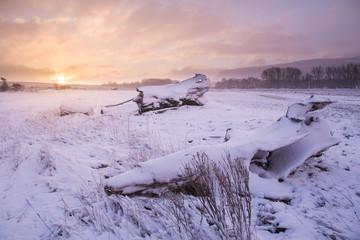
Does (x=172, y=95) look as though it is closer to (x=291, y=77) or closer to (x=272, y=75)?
(x=291, y=77)

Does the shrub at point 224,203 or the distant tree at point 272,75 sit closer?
the shrub at point 224,203

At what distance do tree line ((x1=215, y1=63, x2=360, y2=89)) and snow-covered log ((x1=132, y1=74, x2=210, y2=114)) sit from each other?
6333cm

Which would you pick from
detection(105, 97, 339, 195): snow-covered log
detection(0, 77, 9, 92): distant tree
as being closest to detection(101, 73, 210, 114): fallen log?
detection(105, 97, 339, 195): snow-covered log

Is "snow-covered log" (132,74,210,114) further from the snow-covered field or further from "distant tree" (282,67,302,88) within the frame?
"distant tree" (282,67,302,88)

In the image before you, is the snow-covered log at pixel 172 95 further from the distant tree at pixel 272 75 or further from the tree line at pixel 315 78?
the distant tree at pixel 272 75

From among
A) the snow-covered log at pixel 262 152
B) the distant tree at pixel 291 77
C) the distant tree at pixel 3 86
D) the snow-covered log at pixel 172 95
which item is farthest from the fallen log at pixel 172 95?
the distant tree at pixel 291 77

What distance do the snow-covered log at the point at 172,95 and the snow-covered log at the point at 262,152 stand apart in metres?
7.05

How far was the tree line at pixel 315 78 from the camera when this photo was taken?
5588cm

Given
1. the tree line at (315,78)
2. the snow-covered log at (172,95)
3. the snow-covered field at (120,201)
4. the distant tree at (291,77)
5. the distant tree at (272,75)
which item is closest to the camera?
the snow-covered field at (120,201)

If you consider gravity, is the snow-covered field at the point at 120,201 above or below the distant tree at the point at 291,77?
below

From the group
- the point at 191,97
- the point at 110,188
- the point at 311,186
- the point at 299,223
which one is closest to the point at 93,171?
the point at 110,188

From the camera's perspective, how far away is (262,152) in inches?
122

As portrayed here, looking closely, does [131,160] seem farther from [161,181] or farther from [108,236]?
[108,236]

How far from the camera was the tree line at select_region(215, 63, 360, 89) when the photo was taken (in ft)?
183
